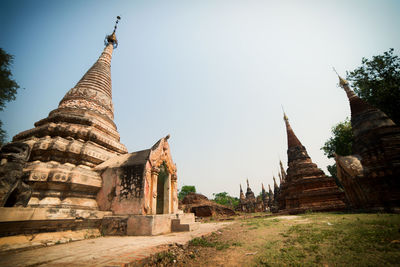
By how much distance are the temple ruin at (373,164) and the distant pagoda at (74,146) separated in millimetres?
12328

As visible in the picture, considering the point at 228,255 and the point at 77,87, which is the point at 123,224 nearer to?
the point at 228,255

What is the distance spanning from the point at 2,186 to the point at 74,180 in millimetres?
1792

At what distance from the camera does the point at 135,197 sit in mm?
5535

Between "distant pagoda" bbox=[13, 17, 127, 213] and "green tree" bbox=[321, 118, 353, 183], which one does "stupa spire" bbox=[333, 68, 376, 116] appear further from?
"distant pagoda" bbox=[13, 17, 127, 213]

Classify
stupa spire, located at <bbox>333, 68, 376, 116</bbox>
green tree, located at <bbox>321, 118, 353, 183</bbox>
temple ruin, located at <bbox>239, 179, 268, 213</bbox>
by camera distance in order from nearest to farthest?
stupa spire, located at <bbox>333, 68, 376, 116</bbox> → green tree, located at <bbox>321, 118, 353, 183</bbox> → temple ruin, located at <bbox>239, 179, 268, 213</bbox>

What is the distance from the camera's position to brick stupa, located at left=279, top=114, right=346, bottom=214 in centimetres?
1199

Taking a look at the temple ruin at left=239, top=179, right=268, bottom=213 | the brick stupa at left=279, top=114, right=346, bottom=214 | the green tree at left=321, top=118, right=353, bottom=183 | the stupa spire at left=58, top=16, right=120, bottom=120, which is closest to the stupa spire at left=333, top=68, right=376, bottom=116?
the brick stupa at left=279, top=114, right=346, bottom=214

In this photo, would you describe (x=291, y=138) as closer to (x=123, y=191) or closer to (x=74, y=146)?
(x=123, y=191)

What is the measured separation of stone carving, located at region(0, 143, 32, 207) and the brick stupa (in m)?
14.0

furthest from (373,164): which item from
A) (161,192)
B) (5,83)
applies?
(5,83)

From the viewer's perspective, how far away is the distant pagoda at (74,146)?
17.9 ft

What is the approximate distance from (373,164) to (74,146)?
46.3 feet

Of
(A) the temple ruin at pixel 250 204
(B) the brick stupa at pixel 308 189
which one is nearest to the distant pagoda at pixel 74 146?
(B) the brick stupa at pixel 308 189

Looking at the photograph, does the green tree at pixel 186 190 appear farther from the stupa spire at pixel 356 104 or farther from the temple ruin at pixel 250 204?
the stupa spire at pixel 356 104
